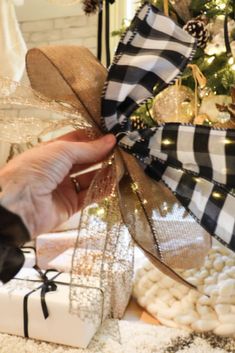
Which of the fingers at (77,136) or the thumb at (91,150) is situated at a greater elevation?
the thumb at (91,150)

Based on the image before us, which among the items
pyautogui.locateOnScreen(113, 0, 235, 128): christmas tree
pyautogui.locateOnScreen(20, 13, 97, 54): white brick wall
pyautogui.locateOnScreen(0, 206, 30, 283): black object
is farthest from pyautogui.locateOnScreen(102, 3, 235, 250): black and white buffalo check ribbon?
pyautogui.locateOnScreen(20, 13, 97, 54): white brick wall

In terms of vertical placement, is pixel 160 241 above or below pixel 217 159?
below

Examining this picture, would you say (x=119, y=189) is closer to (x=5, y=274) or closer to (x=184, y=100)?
(x=5, y=274)

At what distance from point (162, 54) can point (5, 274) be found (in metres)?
0.24

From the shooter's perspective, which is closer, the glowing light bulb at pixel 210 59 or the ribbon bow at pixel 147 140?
the ribbon bow at pixel 147 140

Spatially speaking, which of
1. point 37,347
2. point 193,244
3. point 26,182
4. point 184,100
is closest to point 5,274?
point 26,182

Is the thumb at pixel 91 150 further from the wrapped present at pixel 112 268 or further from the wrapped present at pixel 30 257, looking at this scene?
the wrapped present at pixel 30 257

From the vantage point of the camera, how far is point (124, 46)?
35 centimetres

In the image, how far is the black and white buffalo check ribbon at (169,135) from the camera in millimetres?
336

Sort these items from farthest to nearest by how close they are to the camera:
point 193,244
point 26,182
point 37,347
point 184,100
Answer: point 37,347, point 184,100, point 193,244, point 26,182

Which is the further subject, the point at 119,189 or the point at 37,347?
the point at 37,347

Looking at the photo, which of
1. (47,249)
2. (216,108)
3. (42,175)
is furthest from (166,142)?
(47,249)

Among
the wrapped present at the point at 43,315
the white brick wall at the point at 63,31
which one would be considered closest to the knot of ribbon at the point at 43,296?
the wrapped present at the point at 43,315

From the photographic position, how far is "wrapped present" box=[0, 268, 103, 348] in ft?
3.45
